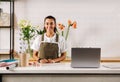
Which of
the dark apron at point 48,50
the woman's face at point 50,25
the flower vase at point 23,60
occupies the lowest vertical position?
the flower vase at point 23,60

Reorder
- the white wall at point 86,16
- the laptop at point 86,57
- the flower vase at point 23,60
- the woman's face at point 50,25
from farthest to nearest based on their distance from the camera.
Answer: the white wall at point 86,16 < the woman's face at point 50,25 < the flower vase at point 23,60 < the laptop at point 86,57

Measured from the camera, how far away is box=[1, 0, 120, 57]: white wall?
3.87 m

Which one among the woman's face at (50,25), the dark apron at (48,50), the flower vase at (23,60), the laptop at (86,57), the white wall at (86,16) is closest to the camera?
the laptop at (86,57)

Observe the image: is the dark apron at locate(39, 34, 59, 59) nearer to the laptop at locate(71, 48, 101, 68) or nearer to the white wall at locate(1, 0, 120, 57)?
the laptop at locate(71, 48, 101, 68)

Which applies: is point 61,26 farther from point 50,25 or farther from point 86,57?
point 86,57

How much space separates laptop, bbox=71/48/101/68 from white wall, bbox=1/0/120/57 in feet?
6.95

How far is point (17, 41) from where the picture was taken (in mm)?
3846

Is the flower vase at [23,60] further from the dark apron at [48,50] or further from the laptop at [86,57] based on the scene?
the laptop at [86,57]

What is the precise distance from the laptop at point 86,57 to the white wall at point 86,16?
6.95 ft

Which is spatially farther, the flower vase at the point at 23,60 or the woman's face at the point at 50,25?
the woman's face at the point at 50,25

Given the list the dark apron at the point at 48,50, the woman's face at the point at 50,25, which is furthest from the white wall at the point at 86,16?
the dark apron at the point at 48,50

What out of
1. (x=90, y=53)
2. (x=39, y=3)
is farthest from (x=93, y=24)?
(x=90, y=53)

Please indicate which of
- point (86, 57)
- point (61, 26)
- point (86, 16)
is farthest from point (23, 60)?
point (86, 16)

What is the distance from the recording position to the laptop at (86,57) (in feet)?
5.74
